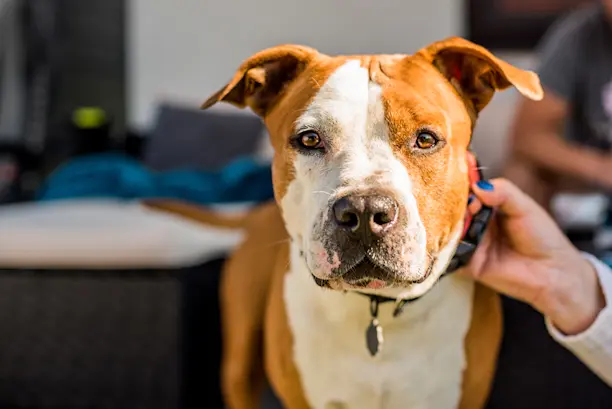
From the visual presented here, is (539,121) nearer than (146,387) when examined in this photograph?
No

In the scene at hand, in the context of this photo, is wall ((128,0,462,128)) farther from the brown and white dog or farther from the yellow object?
the brown and white dog

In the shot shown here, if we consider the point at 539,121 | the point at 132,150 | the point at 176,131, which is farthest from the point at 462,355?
the point at 132,150

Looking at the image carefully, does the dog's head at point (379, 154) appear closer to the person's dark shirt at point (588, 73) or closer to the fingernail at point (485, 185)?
the fingernail at point (485, 185)

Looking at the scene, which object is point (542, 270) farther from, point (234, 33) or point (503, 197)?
point (234, 33)

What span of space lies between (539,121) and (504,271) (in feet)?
3.59

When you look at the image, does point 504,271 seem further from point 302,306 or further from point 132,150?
point 132,150

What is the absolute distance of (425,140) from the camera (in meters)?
0.94

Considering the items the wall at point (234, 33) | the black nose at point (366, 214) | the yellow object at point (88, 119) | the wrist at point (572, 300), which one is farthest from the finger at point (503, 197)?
the yellow object at point (88, 119)

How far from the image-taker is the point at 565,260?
1068 mm

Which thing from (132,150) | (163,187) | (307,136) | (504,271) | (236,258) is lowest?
(132,150)

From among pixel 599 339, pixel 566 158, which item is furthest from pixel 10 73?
pixel 599 339

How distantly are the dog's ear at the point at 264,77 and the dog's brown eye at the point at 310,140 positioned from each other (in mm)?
137

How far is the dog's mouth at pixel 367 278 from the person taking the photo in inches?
34.2

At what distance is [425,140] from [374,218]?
17 centimetres
